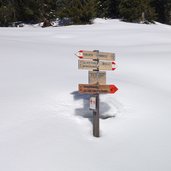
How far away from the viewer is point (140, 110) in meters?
7.68

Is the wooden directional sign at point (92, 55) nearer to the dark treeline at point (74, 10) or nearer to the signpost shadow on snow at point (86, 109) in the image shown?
the signpost shadow on snow at point (86, 109)

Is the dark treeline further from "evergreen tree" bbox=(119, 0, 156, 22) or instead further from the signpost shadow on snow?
the signpost shadow on snow

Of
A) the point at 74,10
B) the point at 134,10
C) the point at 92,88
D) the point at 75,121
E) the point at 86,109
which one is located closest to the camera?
the point at 92,88

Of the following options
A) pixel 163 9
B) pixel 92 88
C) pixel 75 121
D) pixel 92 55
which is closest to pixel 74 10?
pixel 163 9

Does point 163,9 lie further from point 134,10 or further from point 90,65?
point 90,65

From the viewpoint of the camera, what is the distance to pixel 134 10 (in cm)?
3403

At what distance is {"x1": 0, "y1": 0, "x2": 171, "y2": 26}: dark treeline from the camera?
3256cm

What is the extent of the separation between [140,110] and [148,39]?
12.1m

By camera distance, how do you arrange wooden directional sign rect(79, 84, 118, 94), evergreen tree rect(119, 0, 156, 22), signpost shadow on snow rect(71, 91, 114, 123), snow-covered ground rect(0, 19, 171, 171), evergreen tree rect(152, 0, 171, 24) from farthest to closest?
evergreen tree rect(152, 0, 171, 24), evergreen tree rect(119, 0, 156, 22), signpost shadow on snow rect(71, 91, 114, 123), wooden directional sign rect(79, 84, 118, 94), snow-covered ground rect(0, 19, 171, 171)

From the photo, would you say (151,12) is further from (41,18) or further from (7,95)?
(7,95)

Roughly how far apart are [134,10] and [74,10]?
5.12 meters

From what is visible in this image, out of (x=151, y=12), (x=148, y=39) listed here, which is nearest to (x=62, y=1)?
(x=151, y=12)

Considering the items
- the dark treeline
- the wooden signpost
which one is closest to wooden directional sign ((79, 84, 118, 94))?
the wooden signpost

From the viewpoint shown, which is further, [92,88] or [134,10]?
[134,10]
